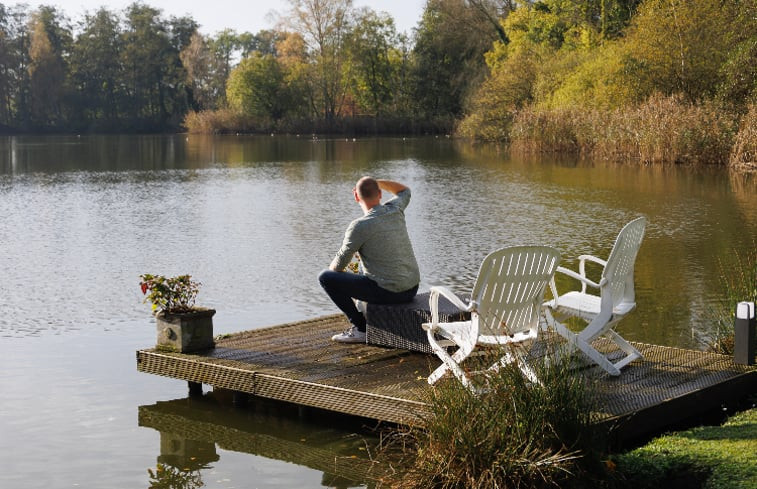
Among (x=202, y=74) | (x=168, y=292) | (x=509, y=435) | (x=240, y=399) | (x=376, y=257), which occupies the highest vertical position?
(x=202, y=74)

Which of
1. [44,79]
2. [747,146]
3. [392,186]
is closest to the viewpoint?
[392,186]

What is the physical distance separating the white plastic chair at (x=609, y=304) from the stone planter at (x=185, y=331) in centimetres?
247

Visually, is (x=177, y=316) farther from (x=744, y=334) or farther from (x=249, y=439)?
(x=744, y=334)

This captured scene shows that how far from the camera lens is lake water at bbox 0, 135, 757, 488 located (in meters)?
6.58

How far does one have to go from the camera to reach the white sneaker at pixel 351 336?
25.2 ft

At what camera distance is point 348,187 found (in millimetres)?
27375

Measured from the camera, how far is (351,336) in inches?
304

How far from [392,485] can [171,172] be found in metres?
30.7

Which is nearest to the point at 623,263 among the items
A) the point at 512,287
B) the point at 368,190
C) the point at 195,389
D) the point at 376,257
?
the point at 512,287

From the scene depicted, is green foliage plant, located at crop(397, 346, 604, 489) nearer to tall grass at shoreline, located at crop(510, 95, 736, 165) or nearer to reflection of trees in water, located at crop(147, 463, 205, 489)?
reflection of trees in water, located at crop(147, 463, 205, 489)

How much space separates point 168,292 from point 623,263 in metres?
3.14

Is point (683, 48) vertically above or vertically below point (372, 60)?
below

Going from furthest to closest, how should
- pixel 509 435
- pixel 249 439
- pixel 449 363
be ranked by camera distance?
pixel 249 439
pixel 449 363
pixel 509 435

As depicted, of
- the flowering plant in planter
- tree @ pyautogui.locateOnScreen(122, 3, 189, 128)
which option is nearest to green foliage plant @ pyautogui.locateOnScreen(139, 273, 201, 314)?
the flowering plant in planter
